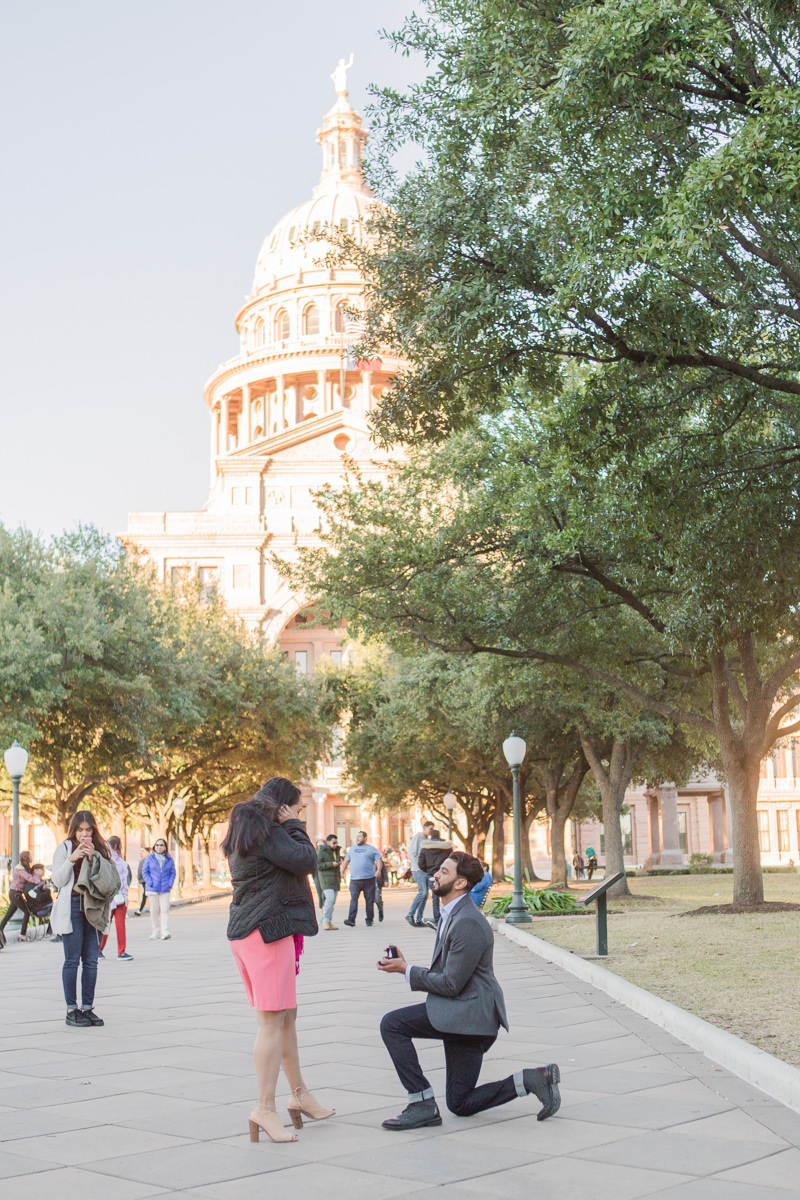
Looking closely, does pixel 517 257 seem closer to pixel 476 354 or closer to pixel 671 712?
pixel 476 354

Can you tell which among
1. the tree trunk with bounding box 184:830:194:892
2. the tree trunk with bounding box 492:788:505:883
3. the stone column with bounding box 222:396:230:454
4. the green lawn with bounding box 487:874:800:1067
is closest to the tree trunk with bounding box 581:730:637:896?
the green lawn with bounding box 487:874:800:1067

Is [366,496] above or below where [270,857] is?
above

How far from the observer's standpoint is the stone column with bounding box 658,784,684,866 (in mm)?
76688

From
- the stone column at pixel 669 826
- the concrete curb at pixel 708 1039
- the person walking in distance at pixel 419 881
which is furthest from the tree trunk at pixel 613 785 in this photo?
the stone column at pixel 669 826

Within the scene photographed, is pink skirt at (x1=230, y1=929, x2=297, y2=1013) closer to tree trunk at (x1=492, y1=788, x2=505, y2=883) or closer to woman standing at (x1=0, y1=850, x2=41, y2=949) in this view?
woman standing at (x1=0, y1=850, x2=41, y2=949)

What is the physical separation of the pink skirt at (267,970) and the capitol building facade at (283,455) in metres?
52.0

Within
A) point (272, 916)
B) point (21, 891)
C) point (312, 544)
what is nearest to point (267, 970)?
point (272, 916)

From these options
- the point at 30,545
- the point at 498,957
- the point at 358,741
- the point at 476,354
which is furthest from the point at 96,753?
the point at 476,354

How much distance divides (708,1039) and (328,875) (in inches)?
642

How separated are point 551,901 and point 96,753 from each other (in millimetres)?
13404

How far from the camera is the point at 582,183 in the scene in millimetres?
11047

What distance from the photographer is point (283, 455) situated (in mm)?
78250

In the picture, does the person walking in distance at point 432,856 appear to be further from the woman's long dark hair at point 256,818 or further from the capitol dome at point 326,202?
the capitol dome at point 326,202

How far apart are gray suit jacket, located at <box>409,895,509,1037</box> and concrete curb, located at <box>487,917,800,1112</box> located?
4.81 feet
